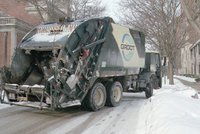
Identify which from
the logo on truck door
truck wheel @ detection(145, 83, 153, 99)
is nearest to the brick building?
truck wheel @ detection(145, 83, 153, 99)

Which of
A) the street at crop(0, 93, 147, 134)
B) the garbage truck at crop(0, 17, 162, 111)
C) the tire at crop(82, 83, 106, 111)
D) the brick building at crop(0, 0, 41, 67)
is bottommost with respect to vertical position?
the street at crop(0, 93, 147, 134)

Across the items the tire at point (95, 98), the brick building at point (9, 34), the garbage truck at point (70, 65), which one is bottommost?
the tire at point (95, 98)

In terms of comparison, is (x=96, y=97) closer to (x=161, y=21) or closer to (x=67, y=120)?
(x=67, y=120)

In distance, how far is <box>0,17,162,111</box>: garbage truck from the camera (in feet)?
36.6

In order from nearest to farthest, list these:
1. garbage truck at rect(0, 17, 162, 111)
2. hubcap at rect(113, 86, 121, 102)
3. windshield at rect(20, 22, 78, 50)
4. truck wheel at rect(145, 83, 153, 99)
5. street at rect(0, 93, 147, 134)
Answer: street at rect(0, 93, 147, 134)
garbage truck at rect(0, 17, 162, 111)
windshield at rect(20, 22, 78, 50)
hubcap at rect(113, 86, 121, 102)
truck wheel at rect(145, 83, 153, 99)

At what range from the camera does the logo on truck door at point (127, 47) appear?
14483mm

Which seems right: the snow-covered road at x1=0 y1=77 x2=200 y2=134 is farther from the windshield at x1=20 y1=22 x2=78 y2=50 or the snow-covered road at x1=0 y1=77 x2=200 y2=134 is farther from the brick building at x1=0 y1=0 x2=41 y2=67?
the brick building at x1=0 y1=0 x2=41 y2=67

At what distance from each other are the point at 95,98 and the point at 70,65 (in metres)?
1.87

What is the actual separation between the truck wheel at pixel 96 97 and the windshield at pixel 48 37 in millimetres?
1983

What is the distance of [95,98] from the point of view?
12.7 metres

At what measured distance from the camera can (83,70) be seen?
11.9 m

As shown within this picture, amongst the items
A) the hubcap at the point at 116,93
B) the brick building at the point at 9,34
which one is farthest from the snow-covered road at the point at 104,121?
the brick building at the point at 9,34

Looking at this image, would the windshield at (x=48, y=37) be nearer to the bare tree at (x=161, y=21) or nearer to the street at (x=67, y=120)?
the street at (x=67, y=120)

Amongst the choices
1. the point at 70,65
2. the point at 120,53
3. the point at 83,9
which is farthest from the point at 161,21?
the point at 70,65
